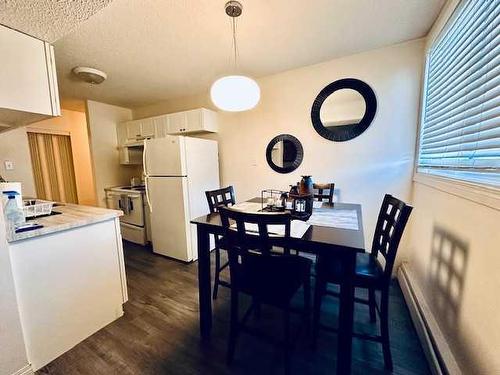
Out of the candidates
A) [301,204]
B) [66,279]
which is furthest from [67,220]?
[301,204]

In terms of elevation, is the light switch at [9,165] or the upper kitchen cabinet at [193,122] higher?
the upper kitchen cabinet at [193,122]

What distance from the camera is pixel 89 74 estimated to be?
7.99ft

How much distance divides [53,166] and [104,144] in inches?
60.3

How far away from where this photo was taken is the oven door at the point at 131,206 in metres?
3.33

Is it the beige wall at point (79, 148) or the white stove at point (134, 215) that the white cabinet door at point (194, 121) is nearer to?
→ the white stove at point (134, 215)

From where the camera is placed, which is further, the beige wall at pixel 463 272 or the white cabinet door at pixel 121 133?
the white cabinet door at pixel 121 133

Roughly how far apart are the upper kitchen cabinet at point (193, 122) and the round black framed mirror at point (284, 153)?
0.96 metres

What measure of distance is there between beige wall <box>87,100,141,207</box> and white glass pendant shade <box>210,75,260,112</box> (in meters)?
3.02

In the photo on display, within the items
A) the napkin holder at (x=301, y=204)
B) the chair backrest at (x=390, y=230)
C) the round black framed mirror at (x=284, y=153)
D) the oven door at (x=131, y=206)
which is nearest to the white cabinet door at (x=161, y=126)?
the oven door at (x=131, y=206)

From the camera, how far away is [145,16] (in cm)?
165

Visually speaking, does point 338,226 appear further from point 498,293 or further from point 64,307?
point 64,307

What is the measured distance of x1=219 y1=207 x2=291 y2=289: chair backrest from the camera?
1065 mm

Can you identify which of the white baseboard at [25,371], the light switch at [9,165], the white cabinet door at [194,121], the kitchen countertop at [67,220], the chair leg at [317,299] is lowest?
the white baseboard at [25,371]

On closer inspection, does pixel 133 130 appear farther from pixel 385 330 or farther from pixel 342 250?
pixel 385 330
